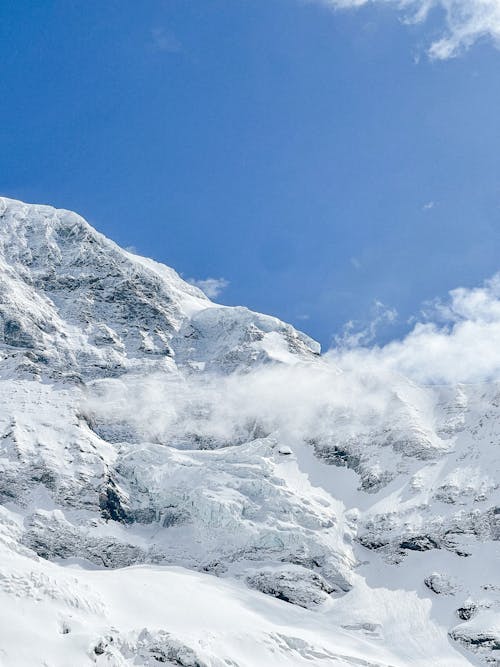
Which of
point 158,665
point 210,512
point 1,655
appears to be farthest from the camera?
point 210,512

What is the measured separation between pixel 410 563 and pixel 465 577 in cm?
1157

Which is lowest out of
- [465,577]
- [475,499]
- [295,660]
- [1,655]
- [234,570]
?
[1,655]

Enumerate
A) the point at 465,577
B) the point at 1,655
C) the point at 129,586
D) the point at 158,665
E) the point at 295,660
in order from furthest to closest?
the point at 465,577, the point at 129,586, the point at 295,660, the point at 158,665, the point at 1,655

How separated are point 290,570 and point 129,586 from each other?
3384 cm

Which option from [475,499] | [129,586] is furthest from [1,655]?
[475,499]

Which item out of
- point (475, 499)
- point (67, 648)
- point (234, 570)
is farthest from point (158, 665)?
point (475, 499)

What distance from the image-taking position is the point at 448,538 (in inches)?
7146

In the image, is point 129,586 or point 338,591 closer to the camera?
point 129,586

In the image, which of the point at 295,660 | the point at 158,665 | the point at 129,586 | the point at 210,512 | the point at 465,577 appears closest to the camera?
the point at 158,665

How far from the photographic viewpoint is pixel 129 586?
153125 mm

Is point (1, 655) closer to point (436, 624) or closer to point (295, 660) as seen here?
point (295, 660)

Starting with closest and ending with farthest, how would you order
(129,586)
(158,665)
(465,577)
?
(158,665)
(129,586)
(465,577)

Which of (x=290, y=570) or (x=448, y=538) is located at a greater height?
(x=448, y=538)

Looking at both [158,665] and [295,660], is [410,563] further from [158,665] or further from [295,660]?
[158,665]
